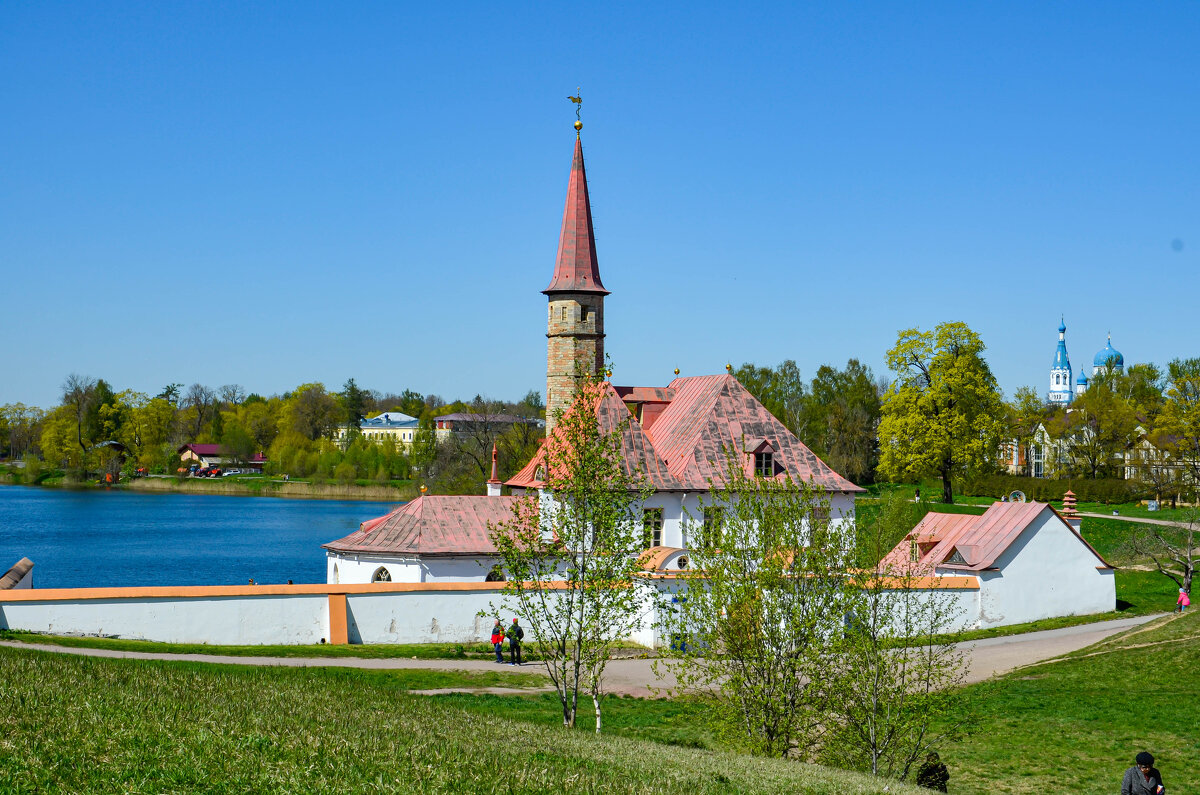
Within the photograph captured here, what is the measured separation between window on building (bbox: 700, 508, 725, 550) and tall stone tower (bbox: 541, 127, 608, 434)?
27.8m

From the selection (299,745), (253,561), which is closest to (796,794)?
(299,745)

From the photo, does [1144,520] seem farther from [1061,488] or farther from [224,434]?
[224,434]

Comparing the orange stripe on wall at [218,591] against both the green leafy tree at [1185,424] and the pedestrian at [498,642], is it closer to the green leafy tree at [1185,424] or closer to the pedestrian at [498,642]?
the pedestrian at [498,642]

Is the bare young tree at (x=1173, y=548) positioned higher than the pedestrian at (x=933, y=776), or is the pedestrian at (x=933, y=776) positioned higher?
the bare young tree at (x=1173, y=548)

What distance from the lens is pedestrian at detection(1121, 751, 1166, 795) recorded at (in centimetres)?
1320

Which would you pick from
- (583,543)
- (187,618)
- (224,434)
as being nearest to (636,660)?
(187,618)

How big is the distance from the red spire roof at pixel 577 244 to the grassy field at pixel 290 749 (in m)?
33.6

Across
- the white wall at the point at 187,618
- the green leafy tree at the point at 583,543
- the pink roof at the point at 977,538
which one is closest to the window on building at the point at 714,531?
the green leafy tree at the point at 583,543

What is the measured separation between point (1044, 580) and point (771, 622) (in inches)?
906

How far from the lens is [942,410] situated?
61.5 m

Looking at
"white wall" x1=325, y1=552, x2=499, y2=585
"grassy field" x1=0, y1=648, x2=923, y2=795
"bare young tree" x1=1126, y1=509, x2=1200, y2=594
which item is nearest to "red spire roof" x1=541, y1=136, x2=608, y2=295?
"white wall" x1=325, y1=552, x2=499, y2=585

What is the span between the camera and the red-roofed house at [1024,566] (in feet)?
117

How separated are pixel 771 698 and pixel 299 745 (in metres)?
8.28

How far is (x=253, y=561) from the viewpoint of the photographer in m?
60.3
